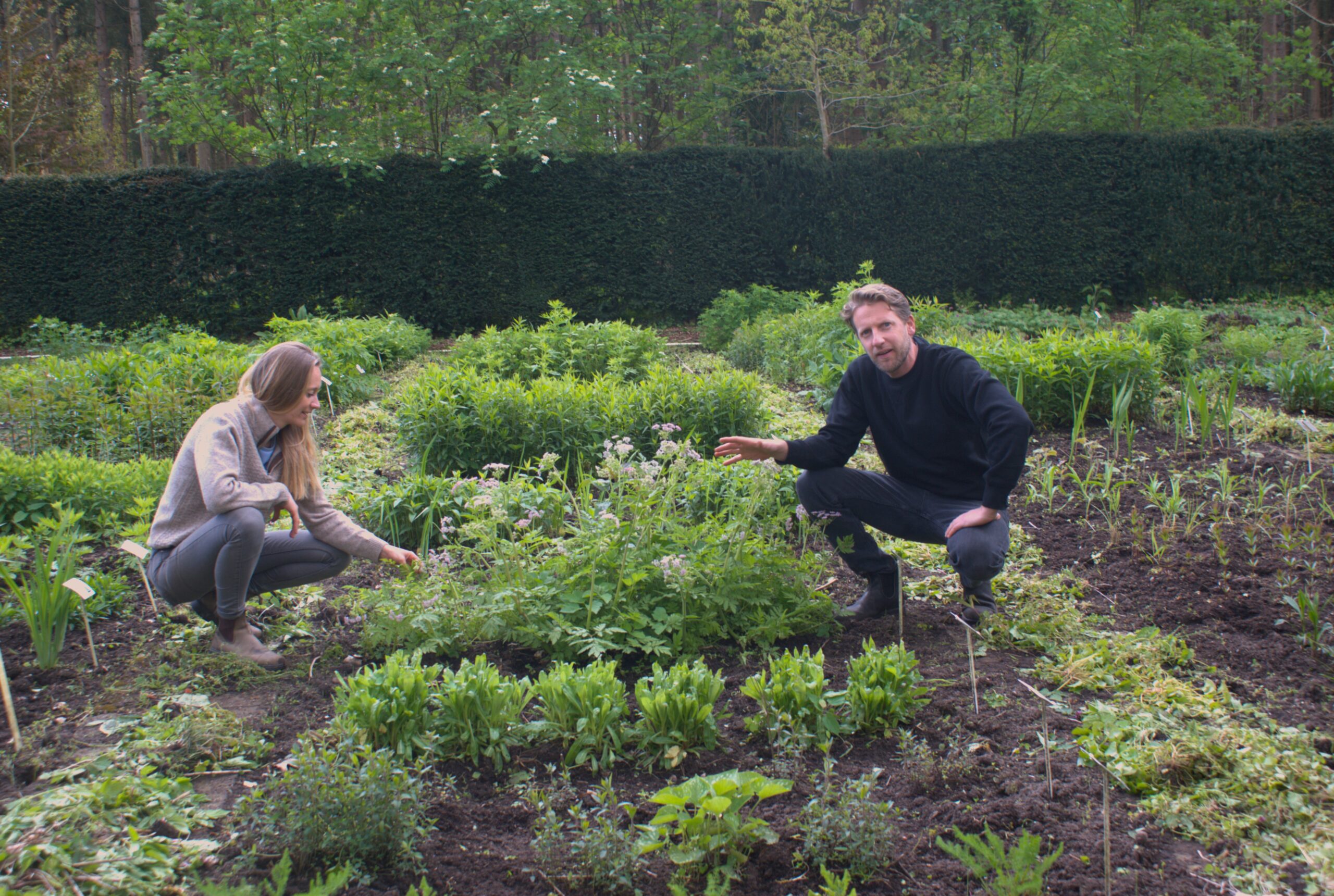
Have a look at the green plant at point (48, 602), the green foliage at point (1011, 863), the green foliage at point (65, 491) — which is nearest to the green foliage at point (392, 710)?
the green plant at point (48, 602)

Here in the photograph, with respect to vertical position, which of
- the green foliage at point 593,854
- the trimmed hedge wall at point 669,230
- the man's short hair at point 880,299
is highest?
the trimmed hedge wall at point 669,230

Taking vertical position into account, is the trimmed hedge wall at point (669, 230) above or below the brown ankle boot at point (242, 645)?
above

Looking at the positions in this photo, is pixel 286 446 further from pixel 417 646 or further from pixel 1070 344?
pixel 1070 344

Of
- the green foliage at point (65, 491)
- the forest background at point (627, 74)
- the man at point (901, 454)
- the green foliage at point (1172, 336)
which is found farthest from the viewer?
the forest background at point (627, 74)

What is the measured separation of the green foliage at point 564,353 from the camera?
22.9 feet

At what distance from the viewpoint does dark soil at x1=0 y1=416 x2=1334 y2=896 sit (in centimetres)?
196

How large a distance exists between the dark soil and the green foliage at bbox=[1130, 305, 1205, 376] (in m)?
3.42

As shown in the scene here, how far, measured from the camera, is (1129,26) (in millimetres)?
15492

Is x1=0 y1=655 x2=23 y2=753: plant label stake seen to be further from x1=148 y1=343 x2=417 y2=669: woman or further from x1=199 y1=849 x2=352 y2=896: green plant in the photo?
x1=199 y1=849 x2=352 y2=896: green plant

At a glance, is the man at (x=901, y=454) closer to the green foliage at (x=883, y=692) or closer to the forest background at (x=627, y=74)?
the green foliage at (x=883, y=692)

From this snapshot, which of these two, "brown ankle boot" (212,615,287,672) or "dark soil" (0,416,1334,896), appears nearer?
"dark soil" (0,416,1334,896)

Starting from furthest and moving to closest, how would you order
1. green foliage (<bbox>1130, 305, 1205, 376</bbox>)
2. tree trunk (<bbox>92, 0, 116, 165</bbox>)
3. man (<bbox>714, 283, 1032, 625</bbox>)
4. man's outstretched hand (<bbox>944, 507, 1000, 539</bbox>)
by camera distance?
tree trunk (<bbox>92, 0, 116, 165</bbox>)
green foliage (<bbox>1130, 305, 1205, 376</bbox>)
man (<bbox>714, 283, 1032, 625</bbox>)
man's outstretched hand (<bbox>944, 507, 1000, 539</bbox>)

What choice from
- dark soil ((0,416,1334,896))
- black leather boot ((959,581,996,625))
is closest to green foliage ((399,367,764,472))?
dark soil ((0,416,1334,896))

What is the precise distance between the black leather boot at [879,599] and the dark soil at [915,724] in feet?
0.18
